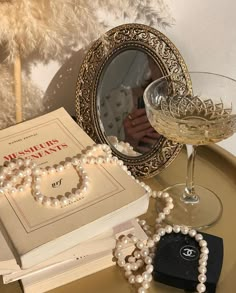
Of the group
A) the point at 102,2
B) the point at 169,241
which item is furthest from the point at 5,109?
the point at 169,241

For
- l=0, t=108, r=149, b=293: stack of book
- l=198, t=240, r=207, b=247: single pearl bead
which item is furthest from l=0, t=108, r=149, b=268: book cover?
l=198, t=240, r=207, b=247: single pearl bead

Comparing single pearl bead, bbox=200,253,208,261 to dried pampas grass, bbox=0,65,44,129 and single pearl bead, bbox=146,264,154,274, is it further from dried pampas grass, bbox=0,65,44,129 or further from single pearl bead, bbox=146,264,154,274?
dried pampas grass, bbox=0,65,44,129

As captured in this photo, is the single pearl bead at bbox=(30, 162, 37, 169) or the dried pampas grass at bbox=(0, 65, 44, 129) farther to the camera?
the dried pampas grass at bbox=(0, 65, 44, 129)

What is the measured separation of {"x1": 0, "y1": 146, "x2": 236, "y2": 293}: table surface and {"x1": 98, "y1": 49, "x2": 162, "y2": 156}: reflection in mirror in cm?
8

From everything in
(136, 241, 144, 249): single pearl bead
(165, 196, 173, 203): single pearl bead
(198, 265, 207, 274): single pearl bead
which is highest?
(165, 196, 173, 203): single pearl bead

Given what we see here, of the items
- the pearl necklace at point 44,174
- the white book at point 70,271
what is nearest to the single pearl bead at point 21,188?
the pearl necklace at point 44,174

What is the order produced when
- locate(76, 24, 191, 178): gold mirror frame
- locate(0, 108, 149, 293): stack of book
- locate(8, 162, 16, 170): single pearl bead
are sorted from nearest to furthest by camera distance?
locate(0, 108, 149, 293): stack of book
locate(8, 162, 16, 170): single pearl bead
locate(76, 24, 191, 178): gold mirror frame

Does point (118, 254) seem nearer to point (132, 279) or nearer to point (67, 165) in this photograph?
point (132, 279)

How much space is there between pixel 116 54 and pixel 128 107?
0.08m

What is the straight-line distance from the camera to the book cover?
651 millimetres

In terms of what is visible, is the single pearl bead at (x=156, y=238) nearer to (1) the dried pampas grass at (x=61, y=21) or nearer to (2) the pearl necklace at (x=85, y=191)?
(2) the pearl necklace at (x=85, y=191)

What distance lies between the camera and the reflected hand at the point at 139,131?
2.87 feet

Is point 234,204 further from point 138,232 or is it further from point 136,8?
point 136,8

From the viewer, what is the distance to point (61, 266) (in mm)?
716
